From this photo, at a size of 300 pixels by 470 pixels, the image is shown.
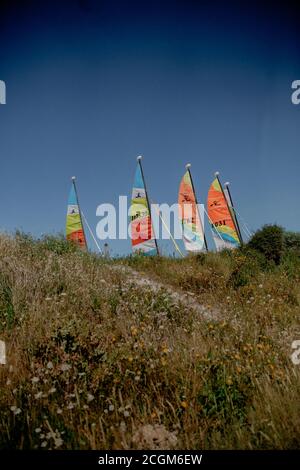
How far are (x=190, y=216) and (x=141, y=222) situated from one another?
3.53 meters

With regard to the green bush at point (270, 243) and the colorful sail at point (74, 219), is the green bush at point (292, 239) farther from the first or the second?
the colorful sail at point (74, 219)

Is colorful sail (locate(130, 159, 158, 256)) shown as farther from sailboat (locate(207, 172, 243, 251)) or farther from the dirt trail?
the dirt trail

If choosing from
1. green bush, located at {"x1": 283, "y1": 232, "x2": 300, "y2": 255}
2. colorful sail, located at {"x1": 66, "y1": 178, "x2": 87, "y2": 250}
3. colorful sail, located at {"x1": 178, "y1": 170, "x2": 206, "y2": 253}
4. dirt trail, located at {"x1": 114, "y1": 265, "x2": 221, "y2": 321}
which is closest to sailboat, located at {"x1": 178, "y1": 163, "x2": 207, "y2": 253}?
colorful sail, located at {"x1": 178, "y1": 170, "x2": 206, "y2": 253}

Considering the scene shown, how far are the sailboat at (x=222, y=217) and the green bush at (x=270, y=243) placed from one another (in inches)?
404

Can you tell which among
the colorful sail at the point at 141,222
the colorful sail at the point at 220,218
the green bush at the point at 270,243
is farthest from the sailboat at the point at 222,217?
the green bush at the point at 270,243

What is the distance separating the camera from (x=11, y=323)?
3910 millimetres

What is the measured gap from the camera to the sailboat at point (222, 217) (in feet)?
71.5

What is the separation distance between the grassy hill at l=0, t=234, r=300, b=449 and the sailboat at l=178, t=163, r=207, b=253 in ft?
58.5

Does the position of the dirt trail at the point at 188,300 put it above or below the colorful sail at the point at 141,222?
below

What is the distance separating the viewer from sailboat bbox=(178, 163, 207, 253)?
2297cm

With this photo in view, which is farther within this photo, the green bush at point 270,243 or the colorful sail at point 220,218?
the colorful sail at point 220,218
